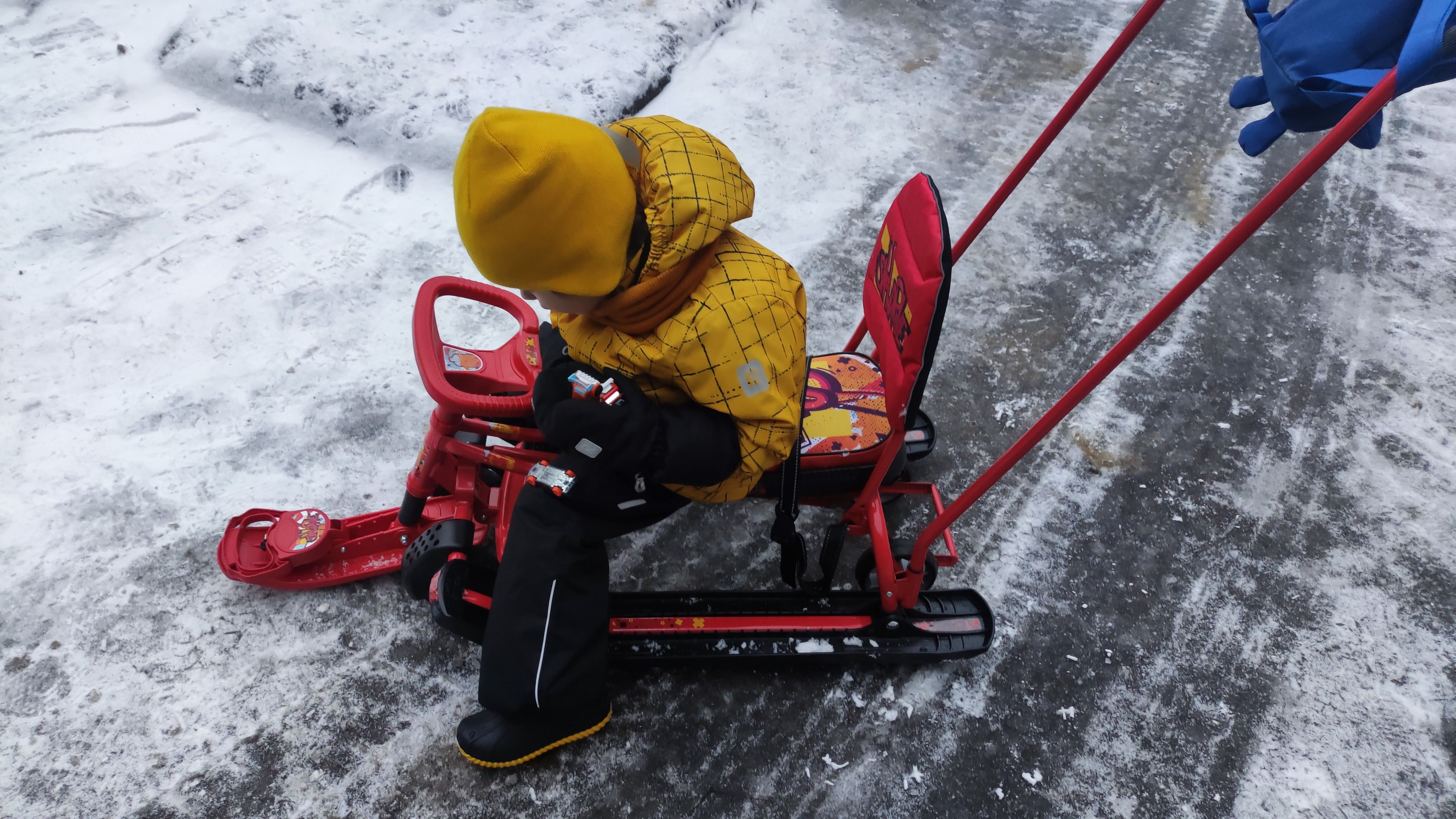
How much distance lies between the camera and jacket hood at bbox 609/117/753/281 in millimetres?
1438

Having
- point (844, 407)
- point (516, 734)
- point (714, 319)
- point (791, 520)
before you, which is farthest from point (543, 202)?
point (516, 734)

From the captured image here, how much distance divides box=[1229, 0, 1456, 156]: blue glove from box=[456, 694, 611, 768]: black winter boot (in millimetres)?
1980

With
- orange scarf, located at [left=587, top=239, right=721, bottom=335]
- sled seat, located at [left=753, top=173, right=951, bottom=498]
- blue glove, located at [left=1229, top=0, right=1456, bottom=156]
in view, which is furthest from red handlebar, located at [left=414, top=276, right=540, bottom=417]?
blue glove, located at [left=1229, top=0, right=1456, bottom=156]

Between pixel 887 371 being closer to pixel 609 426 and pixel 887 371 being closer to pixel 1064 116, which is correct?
pixel 609 426

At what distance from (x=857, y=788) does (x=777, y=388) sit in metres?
1.07

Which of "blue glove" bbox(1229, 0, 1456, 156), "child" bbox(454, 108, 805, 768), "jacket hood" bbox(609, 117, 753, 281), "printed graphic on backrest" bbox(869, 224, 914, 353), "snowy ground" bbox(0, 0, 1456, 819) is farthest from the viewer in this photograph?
"snowy ground" bbox(0, 0, 1456, 819)

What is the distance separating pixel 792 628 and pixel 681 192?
1.18 m

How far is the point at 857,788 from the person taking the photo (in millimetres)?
1915

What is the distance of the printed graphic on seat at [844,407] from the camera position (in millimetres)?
2057

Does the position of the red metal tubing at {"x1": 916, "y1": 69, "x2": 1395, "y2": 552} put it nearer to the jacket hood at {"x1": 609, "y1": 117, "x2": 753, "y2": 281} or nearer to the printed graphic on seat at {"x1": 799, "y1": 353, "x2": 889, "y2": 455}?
the printed graphic on seat at {"x1": 799, "y1": 353, "x2": 889, "y2": 455}

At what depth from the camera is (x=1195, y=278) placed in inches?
55.4

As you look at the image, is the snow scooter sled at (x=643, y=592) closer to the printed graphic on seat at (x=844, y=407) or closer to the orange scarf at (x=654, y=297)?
the printed graphic on seat at (x=844, y=407)

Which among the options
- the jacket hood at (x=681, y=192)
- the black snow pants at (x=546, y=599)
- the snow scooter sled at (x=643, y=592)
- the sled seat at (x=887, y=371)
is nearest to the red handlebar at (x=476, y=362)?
the snow scooter sled at (x=643, y=592)

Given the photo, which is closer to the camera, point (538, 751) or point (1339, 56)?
point (1339, 56)
